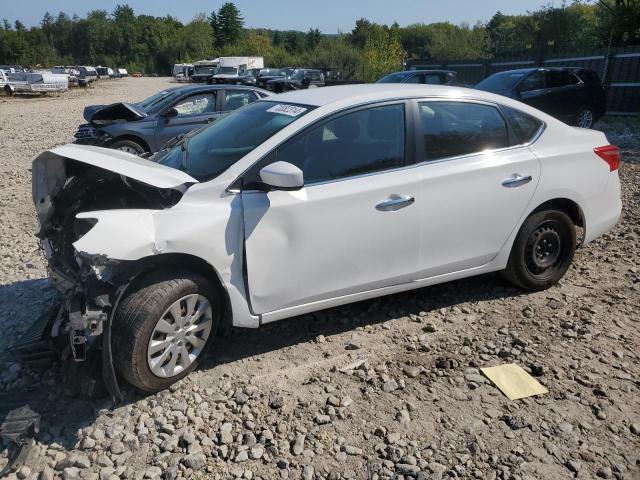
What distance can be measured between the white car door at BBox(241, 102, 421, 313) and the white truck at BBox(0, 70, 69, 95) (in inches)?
1639

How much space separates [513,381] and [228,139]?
253 cm

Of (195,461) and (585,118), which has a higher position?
(585,118)

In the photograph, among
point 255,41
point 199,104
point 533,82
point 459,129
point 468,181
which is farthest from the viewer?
point 255,41

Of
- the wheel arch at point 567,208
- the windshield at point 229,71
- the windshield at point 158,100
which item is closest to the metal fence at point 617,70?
the windshield at point 158,100

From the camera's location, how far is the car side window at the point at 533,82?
12.9 meters

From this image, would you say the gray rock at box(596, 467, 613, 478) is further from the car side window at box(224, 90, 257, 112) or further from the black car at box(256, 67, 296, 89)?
the black car at box(256, 67, 296, 89)

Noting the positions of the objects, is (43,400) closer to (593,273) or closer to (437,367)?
(437,367)

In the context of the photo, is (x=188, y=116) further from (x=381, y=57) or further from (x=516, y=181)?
(x=381, y=57)

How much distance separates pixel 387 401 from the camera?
3.28m

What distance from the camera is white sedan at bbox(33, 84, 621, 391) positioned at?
10.2 ft

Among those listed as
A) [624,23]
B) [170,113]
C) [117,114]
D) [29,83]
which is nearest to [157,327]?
[170,113]

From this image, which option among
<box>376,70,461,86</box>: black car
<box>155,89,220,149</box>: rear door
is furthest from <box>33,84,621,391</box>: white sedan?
<box>376,70,461,86</box>: black car

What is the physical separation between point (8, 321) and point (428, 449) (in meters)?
3.25

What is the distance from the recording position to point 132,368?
310 cm
